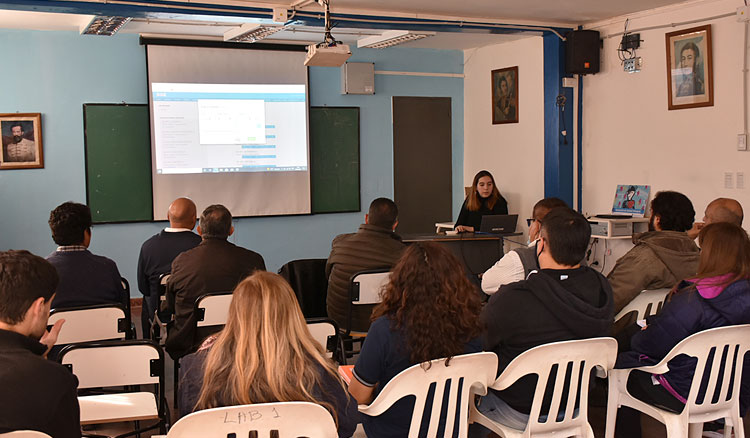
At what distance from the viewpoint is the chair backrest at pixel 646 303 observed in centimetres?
353

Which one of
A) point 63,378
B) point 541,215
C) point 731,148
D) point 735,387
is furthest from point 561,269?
point 731,148

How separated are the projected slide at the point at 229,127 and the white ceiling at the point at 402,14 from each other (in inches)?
23.7

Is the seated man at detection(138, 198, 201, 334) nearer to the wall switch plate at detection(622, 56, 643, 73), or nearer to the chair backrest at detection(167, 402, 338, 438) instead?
the chair backrest at detection(167, 402, 338, 438)

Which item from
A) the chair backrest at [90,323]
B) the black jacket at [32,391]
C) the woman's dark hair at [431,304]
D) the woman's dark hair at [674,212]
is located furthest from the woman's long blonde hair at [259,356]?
the woman's dark hair at [674,212]

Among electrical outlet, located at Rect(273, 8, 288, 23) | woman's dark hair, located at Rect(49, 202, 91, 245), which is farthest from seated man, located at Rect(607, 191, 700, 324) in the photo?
electrical outlet, located at Rect(273, 8, 288, 23)

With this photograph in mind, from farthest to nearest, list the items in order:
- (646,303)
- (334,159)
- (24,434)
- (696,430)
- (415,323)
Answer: (334,159)
(646,303)
(696,430)
(415,323)
(24,434)

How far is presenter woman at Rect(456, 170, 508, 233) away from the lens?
6914 mm

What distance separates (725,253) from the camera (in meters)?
2.85

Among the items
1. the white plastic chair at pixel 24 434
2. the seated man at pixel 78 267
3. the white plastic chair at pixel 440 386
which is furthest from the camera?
the seated man at pixel 78 267

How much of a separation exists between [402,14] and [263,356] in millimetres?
4762

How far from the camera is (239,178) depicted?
7371mm

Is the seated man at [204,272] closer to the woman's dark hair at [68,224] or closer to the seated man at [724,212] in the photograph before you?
the woman's dark hair at [68,224]

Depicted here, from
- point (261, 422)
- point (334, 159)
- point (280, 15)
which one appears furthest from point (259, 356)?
point (334, 159)

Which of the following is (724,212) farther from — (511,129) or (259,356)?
(511,129)
